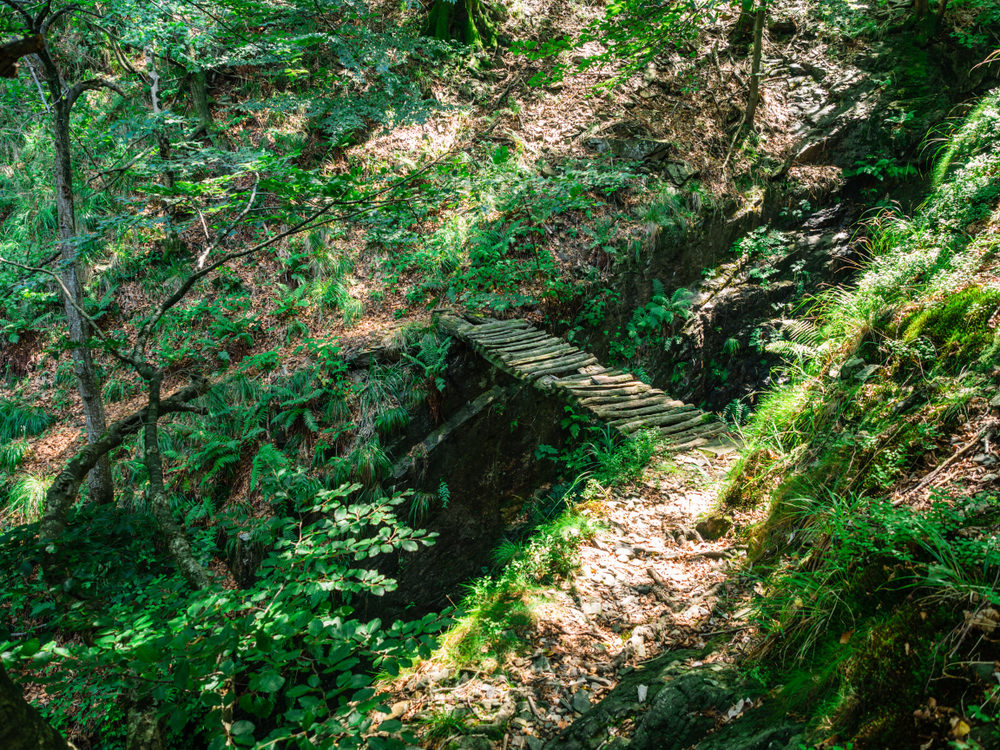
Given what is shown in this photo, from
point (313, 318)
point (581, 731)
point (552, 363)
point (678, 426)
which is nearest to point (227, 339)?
point (313, 318)

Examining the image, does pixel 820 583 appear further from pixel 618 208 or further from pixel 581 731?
pixel 618 208

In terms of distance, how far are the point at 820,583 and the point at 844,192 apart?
7624mm

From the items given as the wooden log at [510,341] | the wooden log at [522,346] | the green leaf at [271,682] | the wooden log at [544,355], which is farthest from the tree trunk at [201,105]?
the green leaf at [271,682]

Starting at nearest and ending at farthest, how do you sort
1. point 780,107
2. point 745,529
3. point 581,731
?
point 581,731 → point 745,529 → point 780,107

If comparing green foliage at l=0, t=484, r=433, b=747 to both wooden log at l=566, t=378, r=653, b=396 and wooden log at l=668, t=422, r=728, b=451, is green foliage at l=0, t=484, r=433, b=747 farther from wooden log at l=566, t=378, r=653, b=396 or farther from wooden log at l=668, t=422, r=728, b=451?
wooden log at l=668, t=422, r=728, b=451

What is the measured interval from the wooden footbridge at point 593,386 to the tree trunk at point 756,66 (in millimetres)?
5583

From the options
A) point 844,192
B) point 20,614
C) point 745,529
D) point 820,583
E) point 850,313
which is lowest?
point 20,614

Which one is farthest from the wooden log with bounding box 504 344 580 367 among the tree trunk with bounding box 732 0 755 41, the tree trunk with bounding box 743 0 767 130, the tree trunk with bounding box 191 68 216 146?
the tree trunk with bounding box 732 0 755 41

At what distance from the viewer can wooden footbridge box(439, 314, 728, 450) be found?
419cm

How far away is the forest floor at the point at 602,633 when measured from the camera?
2287mm

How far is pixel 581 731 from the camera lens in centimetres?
210

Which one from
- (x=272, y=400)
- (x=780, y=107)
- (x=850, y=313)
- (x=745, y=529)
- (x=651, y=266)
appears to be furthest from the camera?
(x=780, y=107)

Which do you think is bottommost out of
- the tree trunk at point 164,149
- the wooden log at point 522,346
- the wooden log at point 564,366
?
the wooden log at point 564,366

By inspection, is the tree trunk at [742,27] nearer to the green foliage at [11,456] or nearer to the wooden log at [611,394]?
the wooden log at [611,394]
